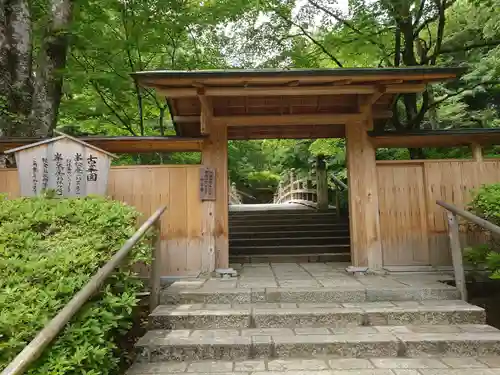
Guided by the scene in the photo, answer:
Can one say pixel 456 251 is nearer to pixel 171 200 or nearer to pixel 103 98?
pixel 171 200

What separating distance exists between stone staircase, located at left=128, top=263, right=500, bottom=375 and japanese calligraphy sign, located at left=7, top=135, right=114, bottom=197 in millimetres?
1863

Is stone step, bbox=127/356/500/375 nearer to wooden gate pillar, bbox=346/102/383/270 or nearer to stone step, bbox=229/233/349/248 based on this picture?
wooden gate pillar, bbox=346/102/383/270

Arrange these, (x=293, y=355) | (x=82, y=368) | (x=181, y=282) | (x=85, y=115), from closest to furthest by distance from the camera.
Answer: (x=82, y=368) → (x=293, y=355) → (x=181, y=282) → (x=85, y=115)

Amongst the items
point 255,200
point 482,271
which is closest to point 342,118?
point 482,271

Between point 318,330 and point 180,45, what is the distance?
8.47 metres

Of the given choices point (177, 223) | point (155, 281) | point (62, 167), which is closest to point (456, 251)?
point (155, 281)

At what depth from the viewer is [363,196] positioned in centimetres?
535

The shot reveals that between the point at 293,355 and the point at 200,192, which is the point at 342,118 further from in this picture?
the point at 293,355

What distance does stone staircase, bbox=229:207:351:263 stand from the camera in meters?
6.68

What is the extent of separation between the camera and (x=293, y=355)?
119 inches

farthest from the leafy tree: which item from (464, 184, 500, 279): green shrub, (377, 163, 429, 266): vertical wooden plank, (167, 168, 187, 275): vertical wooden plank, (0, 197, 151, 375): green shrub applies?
(464, 184, 500, 279): green shrub

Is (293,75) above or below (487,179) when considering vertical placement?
above

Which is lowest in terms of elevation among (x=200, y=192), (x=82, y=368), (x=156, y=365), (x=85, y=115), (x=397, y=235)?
(x=156, y=365)

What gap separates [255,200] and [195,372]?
25.1 meters
